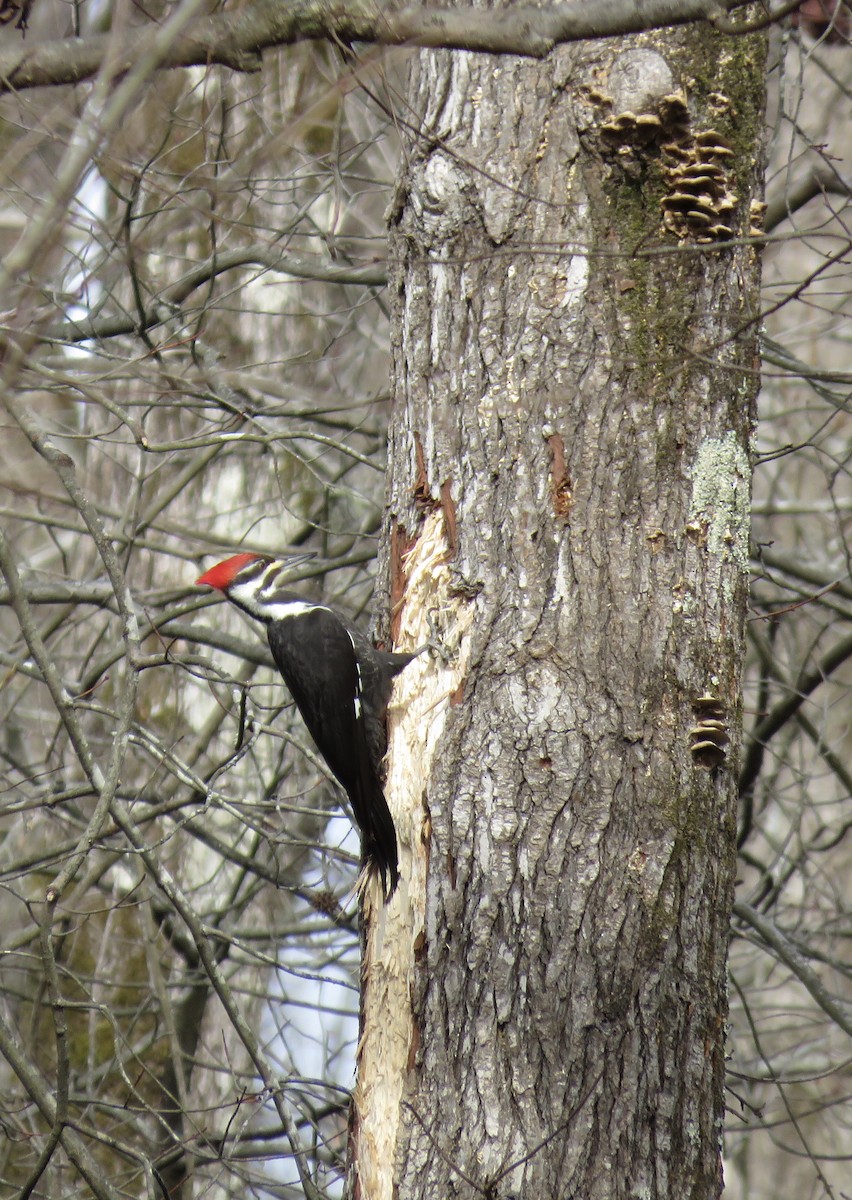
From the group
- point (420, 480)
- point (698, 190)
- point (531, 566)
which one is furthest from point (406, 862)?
point (698, 190)

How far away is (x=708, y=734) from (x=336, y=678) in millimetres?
1435

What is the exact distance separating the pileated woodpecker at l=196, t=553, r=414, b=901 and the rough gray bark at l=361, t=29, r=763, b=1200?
0.33 metres

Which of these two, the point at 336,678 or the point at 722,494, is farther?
the point at 336,678

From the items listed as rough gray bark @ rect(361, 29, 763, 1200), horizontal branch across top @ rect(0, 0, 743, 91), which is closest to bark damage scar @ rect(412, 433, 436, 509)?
rough gray bark @ rect(361, 29, 763, 1200)

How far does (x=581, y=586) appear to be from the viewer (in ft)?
8.79

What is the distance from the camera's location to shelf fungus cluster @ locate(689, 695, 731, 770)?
2615 millimetres

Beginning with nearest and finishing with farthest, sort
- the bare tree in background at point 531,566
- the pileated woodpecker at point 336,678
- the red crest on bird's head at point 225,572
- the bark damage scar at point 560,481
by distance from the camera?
the bare tree in background at point 531,566 → the bark damage scar at point 560,481 → the pileated woodpecker at point 336,678 → the red crest on bird's head at point 225,572

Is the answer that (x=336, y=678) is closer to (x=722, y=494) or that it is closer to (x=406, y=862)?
(x=406, y=862)

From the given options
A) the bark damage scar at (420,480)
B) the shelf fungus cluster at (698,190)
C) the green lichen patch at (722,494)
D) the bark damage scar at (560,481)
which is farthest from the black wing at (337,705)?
the shelf fungus cluster at (698,190)

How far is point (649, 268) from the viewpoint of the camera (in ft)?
9.20

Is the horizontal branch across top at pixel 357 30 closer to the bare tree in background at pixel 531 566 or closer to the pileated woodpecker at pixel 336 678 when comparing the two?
the bare tree in background at pixel 531 566

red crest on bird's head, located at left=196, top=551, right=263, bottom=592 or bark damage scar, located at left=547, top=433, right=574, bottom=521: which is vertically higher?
red crest on bird's head, located at left=196, top=551, right=263, bottom=592

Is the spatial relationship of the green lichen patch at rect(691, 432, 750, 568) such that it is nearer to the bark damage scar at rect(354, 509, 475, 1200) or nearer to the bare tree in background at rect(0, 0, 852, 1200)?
the bare tree in background at rect(0, 0, 852, 1200)

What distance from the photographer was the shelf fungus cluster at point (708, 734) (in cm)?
262
